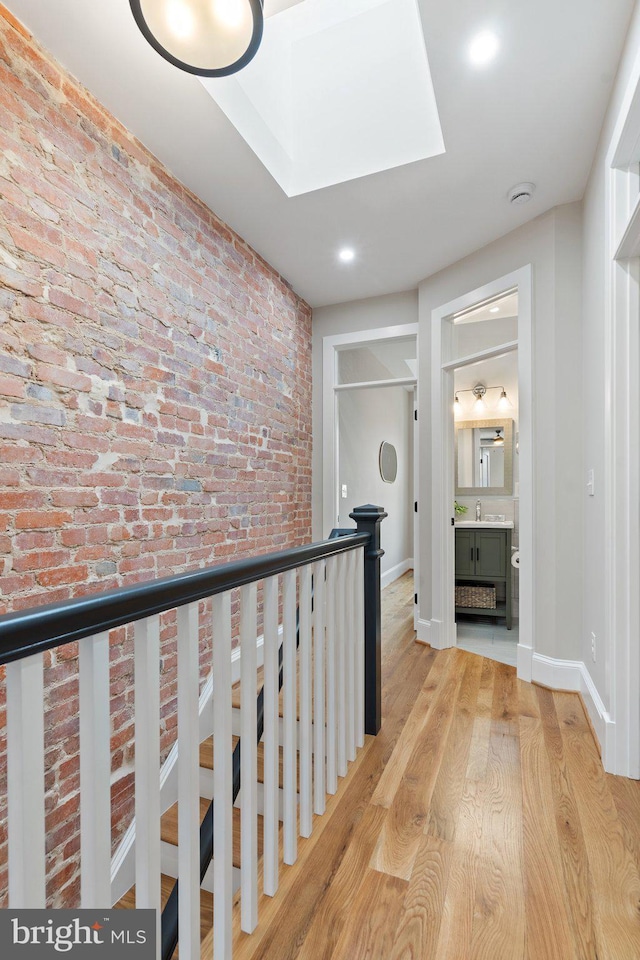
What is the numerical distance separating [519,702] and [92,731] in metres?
2.44

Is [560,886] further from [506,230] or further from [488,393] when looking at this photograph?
[488,393]

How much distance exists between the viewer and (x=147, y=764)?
861 mm

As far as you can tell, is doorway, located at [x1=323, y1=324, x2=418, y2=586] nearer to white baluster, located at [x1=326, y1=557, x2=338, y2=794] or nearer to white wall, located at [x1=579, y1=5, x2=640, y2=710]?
white wall, located at [x1=579, y1=5, x2=640, y2=710]

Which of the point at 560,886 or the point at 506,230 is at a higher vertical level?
the point at 506,230

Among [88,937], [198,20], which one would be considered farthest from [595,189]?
[88,937]

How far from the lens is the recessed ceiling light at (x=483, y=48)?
67.2 inches

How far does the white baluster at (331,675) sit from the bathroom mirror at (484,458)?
309 cm

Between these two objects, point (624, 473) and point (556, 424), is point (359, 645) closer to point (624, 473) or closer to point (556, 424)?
point (624, 473)

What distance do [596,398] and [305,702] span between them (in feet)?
6.25

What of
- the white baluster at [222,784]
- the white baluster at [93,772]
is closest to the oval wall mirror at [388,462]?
the white baluster at [222,784]

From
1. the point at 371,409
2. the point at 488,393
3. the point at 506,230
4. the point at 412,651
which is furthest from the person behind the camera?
the point at 371,409

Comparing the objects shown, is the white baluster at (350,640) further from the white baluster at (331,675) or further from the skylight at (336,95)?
the skylight at (336,95)

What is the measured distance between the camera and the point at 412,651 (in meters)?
3.41

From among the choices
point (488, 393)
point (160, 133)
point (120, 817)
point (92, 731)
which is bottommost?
point (120, 817)
